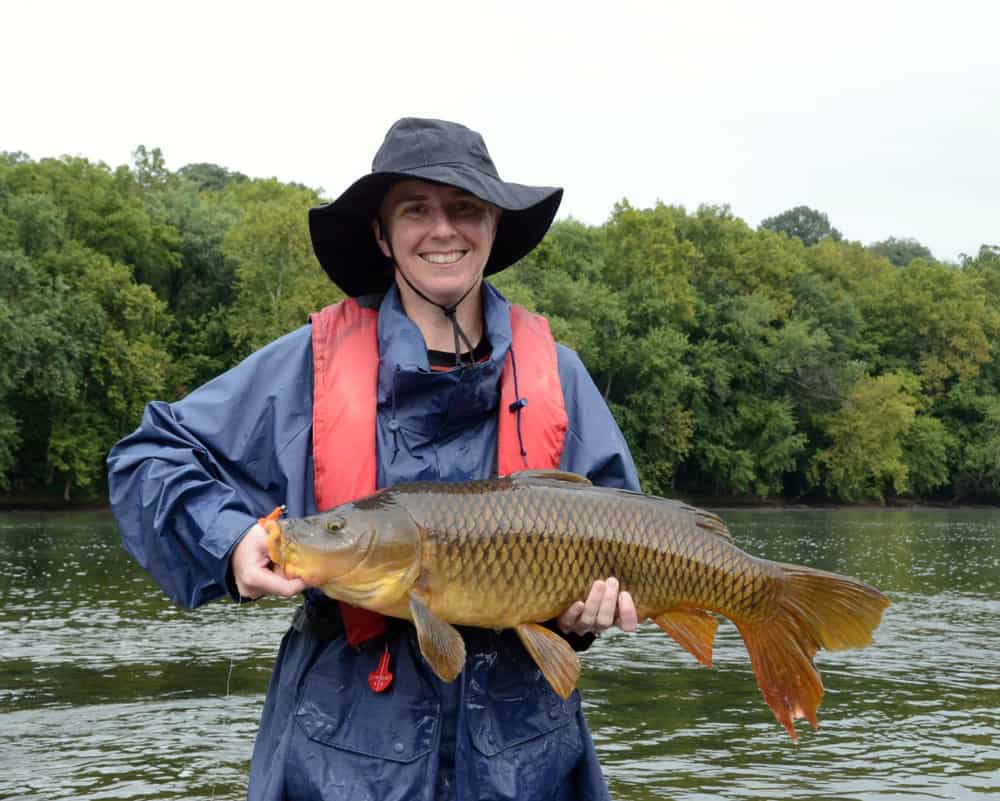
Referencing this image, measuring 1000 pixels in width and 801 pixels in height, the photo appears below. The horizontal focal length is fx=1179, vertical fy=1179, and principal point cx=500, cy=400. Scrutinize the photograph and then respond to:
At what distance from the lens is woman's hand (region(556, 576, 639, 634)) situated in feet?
11.0

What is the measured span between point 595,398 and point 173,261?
53853mm

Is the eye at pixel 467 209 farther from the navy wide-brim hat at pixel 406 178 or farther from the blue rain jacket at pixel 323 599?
the blue rain jacket at pixel 323 599

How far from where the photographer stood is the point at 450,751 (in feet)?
10.7

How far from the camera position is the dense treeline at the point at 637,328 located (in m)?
47.9

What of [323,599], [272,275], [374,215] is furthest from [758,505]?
[323,599]

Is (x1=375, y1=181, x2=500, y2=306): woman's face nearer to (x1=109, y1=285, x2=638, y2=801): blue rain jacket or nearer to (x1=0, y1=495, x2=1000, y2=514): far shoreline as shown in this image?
(x1=109, y1=285, x2=638, y2=801): blue rain jacket

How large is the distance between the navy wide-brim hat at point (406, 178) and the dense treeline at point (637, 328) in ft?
140

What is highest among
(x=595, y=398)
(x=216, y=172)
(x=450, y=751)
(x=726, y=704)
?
(x=216, y=172)

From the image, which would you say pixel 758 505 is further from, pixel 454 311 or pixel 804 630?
pixel 454 311

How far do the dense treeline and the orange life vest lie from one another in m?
43.0

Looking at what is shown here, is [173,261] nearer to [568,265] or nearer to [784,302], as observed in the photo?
[568,265]

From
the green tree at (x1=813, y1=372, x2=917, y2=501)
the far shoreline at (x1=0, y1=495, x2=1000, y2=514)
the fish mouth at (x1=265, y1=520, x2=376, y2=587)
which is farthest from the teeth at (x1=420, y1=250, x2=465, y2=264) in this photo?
the green tree at (x1=813, y1=372, x2=917, y2=501)

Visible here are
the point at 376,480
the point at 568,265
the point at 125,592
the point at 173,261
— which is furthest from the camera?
the point at 568,265

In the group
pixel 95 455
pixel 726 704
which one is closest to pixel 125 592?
pixel 726 704
